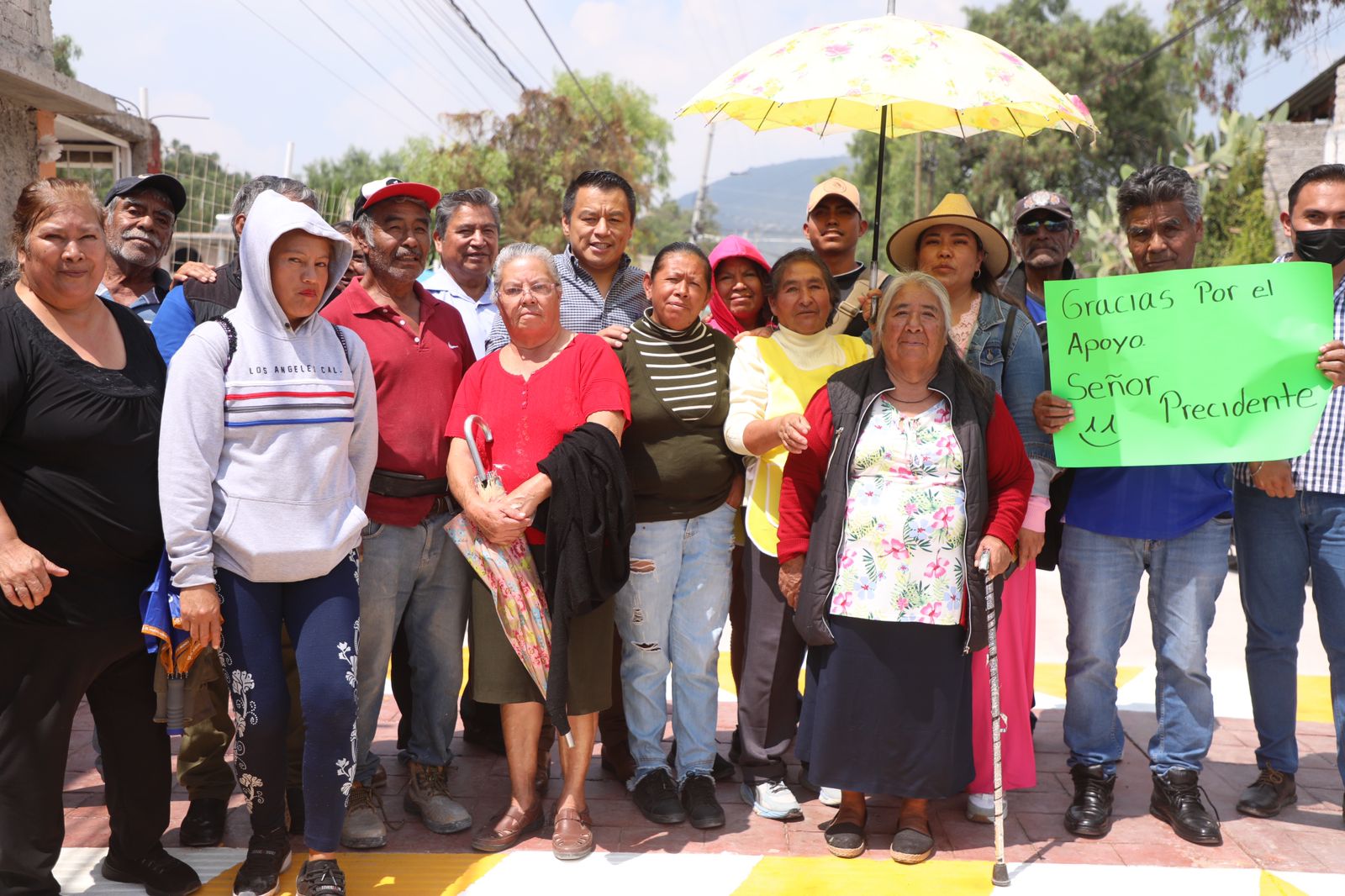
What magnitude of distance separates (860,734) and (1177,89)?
1394 inches

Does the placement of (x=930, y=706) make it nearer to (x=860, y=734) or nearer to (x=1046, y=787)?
(x=860, y=734)

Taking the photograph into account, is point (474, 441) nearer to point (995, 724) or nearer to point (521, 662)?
point (521, 662)

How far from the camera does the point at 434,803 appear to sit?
416 cm

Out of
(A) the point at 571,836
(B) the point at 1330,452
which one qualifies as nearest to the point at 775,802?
(A) the point at 571,836

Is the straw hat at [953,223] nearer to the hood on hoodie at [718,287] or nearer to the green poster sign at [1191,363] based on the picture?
the green poster sign at [1191,363]

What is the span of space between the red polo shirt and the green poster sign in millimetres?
2355

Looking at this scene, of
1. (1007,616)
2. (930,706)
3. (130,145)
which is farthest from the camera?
(130,145)

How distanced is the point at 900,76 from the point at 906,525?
1.55 metres

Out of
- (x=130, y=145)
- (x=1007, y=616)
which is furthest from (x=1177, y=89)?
(x=1007, y=616)

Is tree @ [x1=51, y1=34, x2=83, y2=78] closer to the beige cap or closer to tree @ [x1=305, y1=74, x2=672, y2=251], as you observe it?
tree @ [x1=305, y1=74, x2=672, y2=251]

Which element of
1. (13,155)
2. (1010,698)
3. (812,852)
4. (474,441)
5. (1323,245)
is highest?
(13,155)

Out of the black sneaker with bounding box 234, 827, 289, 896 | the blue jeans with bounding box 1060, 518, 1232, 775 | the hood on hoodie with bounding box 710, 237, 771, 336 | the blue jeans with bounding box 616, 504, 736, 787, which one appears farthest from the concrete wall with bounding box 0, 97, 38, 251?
the blue jeans with bounding box 1060, 518, 1232, 775

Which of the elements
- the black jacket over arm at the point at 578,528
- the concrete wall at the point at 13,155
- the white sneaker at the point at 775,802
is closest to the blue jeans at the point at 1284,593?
the white sneaker at the point at 775,802

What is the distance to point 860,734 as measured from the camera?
153 inches
